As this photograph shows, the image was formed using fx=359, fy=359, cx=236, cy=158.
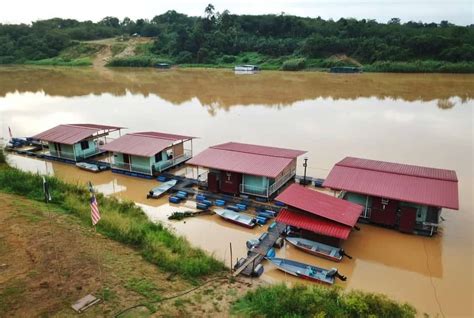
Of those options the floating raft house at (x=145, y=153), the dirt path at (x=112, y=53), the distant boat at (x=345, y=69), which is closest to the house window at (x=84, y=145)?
the floating raft house at (x=145, y=153)

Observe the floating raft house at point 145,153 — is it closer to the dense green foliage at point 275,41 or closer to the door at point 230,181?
the door at point 230,181

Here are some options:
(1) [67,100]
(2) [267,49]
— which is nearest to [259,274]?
(1) [67,100]

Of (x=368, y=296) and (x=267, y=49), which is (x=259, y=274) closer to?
(x=368, y=296)

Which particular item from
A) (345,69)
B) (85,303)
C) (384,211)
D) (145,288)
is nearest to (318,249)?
(384,211)

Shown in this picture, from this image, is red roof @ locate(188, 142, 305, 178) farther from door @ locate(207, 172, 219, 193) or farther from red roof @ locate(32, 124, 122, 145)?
red roof @ locate(32, 124, 122, 145)

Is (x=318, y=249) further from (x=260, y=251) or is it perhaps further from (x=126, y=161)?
(x=126, y=161)

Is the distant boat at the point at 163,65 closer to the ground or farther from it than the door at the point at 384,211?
farther from it

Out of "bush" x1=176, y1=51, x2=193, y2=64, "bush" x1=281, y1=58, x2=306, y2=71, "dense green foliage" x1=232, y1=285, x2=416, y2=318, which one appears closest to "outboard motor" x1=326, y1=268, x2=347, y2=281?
"dense green foliage" x1=232, y1=285, x2=416, y2=318
